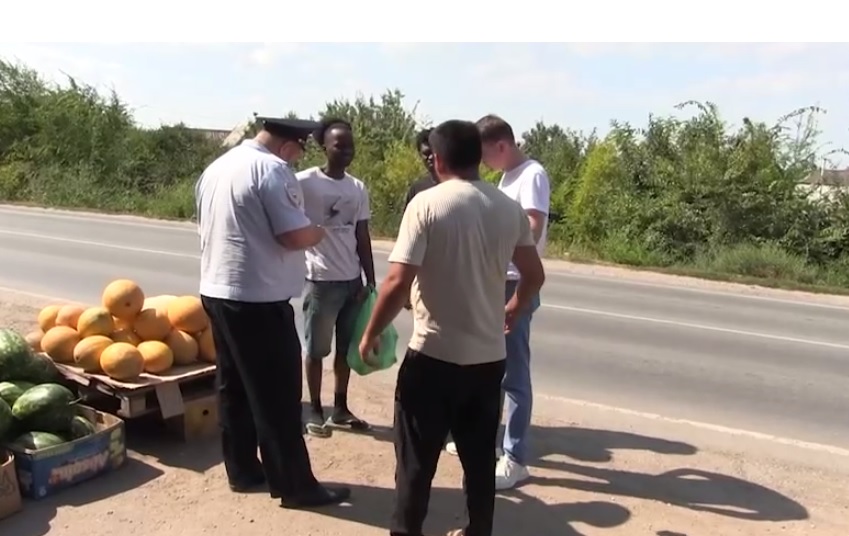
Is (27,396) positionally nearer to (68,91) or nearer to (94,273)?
(94,273)

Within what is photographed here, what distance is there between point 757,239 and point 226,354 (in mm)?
14962

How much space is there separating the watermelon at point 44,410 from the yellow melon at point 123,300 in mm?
785

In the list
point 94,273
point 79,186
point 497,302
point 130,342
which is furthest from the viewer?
point 79,186

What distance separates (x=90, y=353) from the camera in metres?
4.93

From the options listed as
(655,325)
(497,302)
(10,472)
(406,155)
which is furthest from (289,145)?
(406,155)

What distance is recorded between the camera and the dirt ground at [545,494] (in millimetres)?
4125

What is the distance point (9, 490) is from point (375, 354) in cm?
193

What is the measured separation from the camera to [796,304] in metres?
12.5

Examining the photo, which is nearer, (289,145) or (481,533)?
(481,533)

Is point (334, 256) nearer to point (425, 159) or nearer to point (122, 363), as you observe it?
point (425, 159)

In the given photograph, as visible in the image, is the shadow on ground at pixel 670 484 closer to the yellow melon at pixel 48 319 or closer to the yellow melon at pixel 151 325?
the yellow melon at pixel 151 325

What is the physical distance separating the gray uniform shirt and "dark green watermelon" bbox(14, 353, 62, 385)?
139cm

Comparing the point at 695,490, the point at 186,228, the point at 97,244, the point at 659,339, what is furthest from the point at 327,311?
the point at 186,228

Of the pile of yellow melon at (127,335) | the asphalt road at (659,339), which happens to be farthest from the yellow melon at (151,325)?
the asphalt road at (659,339)
